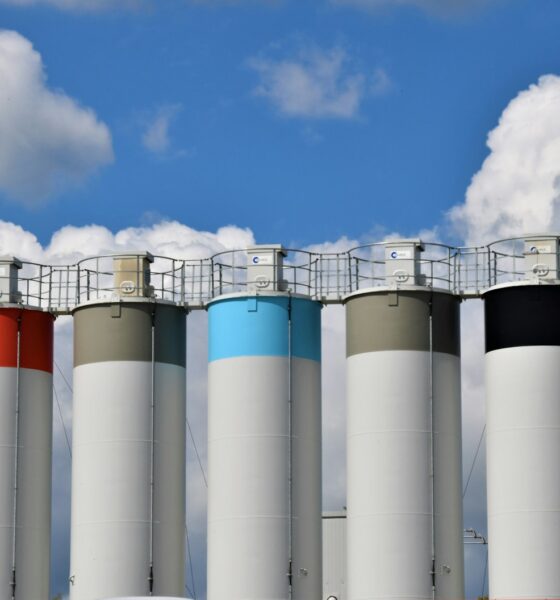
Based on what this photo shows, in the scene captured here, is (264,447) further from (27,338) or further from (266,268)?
(27,338)

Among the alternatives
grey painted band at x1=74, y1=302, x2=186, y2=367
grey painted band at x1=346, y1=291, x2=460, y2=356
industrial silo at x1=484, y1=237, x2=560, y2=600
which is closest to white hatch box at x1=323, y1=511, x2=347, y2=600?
grey painted band at x1=74, y1=302, x2=186, y2=367

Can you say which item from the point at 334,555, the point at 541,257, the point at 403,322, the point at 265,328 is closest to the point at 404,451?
the point at 403,322

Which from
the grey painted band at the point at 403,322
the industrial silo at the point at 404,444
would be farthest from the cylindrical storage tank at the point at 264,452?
the grey painted band at the point at 403,322

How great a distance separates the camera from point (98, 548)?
87.6 m

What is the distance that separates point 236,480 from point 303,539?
3969 millimetres

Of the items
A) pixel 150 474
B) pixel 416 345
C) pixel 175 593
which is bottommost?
pixel 175 593

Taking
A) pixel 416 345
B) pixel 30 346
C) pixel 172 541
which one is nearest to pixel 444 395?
pixel 416 345

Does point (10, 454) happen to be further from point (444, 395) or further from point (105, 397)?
point (444, 395)

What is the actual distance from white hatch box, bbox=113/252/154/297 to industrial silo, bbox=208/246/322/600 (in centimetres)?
462

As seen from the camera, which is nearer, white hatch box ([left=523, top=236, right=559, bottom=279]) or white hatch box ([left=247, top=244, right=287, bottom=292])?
white hatch box ([left=523, top=236, right=559, bottom=279])

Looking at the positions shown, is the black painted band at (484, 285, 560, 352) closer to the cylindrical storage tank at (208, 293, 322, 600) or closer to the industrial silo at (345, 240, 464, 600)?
the industrial silo at (345, 240, 464, 600)

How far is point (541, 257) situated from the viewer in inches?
3359

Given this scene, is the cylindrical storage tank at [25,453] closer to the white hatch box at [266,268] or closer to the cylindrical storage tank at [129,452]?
the cylindrical storage tank at [129,452]

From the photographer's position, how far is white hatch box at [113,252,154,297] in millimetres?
90375
